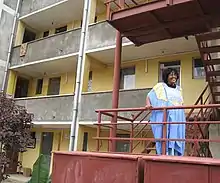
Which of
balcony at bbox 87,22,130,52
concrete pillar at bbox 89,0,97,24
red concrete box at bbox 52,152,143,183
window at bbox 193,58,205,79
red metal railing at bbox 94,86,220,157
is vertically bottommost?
red concrete box at bbox 52,152,143,183

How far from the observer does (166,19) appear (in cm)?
660

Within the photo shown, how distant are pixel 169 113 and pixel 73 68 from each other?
11.2 m

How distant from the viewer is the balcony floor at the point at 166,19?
19.8 ft

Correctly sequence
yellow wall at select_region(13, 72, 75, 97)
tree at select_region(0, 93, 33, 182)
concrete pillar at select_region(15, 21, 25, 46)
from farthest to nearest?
1. concrete pillar at select_region(15, 21, 25, 46)
2. yellow wall at select_region(13, 72, 75, 97)
3. tree at select_region(0, 93, 33, 182)

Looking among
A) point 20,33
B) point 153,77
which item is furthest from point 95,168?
point 20,33

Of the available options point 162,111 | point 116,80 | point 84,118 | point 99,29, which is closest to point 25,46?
point 99,29

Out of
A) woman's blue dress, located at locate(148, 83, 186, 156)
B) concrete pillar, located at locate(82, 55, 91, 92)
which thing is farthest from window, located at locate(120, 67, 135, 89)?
woman's blue dress, located at locate(148, 83, 186, 156)

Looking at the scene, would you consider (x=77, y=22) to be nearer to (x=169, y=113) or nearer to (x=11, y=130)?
(x=11, y=130)

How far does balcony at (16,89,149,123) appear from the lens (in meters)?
11.4

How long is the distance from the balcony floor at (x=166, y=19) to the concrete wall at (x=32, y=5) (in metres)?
9.46

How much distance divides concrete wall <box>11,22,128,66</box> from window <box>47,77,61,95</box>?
5.42 ft

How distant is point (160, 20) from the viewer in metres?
6.64

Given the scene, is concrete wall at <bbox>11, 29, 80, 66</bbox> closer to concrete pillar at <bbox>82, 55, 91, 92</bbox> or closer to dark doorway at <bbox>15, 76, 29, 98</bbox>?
concrete pillar at <bbox>82, 55, 91, 92</bbox>

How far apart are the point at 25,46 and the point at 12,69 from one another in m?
1.52
